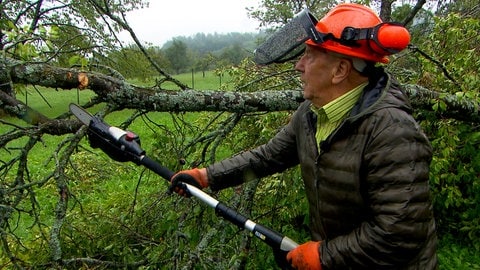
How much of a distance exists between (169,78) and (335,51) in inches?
53.3

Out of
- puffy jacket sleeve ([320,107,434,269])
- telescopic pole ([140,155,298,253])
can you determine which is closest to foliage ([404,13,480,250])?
puffy jacket sleeve ([320,107,434,269])

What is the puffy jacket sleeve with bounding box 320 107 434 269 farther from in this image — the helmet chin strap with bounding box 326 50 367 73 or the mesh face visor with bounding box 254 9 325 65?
the mesh face visor with bounding box 254 9 325 65

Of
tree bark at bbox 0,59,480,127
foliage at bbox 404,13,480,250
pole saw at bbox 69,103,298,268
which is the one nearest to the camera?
tree bark at bbox 0,59,480,127

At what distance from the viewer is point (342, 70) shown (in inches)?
70.5

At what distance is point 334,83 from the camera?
5.95 feet

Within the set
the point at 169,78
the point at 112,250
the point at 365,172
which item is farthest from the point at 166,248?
the point at 365,172

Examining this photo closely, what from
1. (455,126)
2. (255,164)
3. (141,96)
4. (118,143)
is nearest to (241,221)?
(255,164)

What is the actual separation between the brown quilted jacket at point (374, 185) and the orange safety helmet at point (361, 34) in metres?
0.16

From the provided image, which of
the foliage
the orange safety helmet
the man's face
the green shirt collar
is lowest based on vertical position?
the foliage

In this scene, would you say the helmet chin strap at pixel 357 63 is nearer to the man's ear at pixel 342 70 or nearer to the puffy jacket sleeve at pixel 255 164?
the man's ear at pixel 342 70

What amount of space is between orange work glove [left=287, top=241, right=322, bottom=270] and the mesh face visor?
90cm

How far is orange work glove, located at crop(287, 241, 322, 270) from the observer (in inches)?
69.4

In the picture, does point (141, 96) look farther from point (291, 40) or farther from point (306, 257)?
point (306, 257)

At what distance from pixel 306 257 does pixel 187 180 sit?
0.82 m
